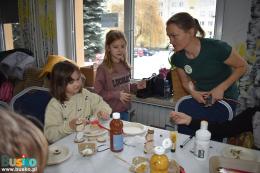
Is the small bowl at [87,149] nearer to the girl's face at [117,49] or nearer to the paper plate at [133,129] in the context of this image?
the paper plate at [133,129]

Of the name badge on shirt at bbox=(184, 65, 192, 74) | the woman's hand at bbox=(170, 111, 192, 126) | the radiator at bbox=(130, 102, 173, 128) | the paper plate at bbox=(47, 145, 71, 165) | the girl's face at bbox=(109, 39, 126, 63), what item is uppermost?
the girl's face at bbox=(109, 39, 126, 63)

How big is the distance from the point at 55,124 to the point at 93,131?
0.83 ft

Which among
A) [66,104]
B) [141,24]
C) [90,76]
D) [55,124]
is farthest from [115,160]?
[141,24]

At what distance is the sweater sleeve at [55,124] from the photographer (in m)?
1.48

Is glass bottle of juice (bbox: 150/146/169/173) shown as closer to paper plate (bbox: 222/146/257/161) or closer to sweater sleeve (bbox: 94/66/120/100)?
paper plate (bbox: 222/146/257/161)

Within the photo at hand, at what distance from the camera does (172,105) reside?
8.38 feet

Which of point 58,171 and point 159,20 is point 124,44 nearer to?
point 159,20

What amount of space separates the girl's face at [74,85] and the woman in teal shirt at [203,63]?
68 centimetres

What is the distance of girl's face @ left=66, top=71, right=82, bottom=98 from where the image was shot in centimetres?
166

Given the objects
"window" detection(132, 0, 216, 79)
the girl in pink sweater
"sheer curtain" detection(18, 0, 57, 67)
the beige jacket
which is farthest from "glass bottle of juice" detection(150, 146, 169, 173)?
"sheer curtain" detection(18, 0, 57, 67)

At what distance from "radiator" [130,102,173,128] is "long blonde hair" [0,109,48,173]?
7.05 ft

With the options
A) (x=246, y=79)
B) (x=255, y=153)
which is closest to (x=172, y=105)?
(x=246, y=79)

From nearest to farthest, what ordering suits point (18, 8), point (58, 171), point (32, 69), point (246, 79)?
point (58, 171) → point (246, 79) → point (32, 69) → point (18, 8)

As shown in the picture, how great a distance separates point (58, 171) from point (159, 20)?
2.02m
